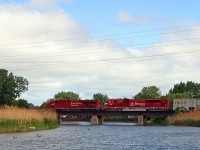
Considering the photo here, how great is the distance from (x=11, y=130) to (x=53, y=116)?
29.2 m

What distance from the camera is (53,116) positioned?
95.4m

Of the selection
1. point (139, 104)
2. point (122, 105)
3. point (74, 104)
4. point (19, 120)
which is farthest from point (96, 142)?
point (74, 104)

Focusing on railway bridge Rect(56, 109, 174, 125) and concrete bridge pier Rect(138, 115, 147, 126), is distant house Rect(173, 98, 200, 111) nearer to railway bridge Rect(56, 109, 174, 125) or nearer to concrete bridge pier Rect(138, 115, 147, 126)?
concrete bridge pier Rect(138, 115, 147, 126)

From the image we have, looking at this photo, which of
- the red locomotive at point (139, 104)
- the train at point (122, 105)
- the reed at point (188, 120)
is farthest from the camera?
the train at point (122, 105)

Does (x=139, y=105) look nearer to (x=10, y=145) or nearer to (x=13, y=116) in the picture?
(x=13, y=116)

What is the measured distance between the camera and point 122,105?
517 feet

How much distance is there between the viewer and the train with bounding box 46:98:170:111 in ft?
513

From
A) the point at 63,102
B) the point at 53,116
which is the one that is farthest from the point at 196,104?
the point at 53,116

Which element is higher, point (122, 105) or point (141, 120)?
point (122, 105)

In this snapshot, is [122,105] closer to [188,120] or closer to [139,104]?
[139,104]

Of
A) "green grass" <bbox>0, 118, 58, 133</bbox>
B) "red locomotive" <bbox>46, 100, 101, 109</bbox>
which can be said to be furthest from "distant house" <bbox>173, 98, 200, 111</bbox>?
"green grass" <bbox>0, 118, 58, 133</bbox>

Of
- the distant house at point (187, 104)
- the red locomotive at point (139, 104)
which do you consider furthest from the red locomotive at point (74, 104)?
the distant house at point (187, 104)

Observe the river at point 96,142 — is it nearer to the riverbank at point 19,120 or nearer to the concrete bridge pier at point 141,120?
the riverbank at point 19,120

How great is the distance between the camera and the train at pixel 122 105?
15650 cm
